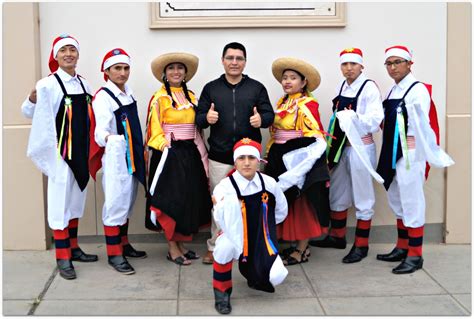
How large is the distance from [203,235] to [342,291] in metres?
1.69

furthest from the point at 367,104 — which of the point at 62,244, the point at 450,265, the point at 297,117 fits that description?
the point at 62,244

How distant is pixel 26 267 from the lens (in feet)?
17.6

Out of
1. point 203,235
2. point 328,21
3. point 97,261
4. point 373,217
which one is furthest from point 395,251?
point 97,261

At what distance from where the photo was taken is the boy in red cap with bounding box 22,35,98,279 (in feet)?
16.4

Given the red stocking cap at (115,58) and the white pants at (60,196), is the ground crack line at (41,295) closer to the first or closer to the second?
the white pants at (60,196)

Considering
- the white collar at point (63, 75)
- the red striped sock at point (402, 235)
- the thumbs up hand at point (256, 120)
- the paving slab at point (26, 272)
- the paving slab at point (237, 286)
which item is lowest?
the paving slab at point (237, 286)

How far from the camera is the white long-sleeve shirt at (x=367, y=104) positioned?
520cm

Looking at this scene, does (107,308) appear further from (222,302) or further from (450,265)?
(450,265)

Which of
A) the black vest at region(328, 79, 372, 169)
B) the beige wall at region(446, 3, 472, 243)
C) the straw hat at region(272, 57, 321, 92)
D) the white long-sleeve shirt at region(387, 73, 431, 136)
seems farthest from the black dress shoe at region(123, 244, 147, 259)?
the beige wall at region(446, 3, 472, 243)

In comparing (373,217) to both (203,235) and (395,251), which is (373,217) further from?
(203,235)

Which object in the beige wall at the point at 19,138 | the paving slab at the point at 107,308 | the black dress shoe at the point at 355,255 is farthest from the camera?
the beige wall at the point at 19,138

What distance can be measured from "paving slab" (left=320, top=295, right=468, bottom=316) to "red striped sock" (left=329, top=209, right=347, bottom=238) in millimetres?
1227

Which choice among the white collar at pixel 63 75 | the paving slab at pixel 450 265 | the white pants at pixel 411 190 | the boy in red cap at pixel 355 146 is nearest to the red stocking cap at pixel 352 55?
the boy in red cap at pixel 355 146

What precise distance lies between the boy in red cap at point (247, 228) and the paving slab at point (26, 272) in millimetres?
1451
